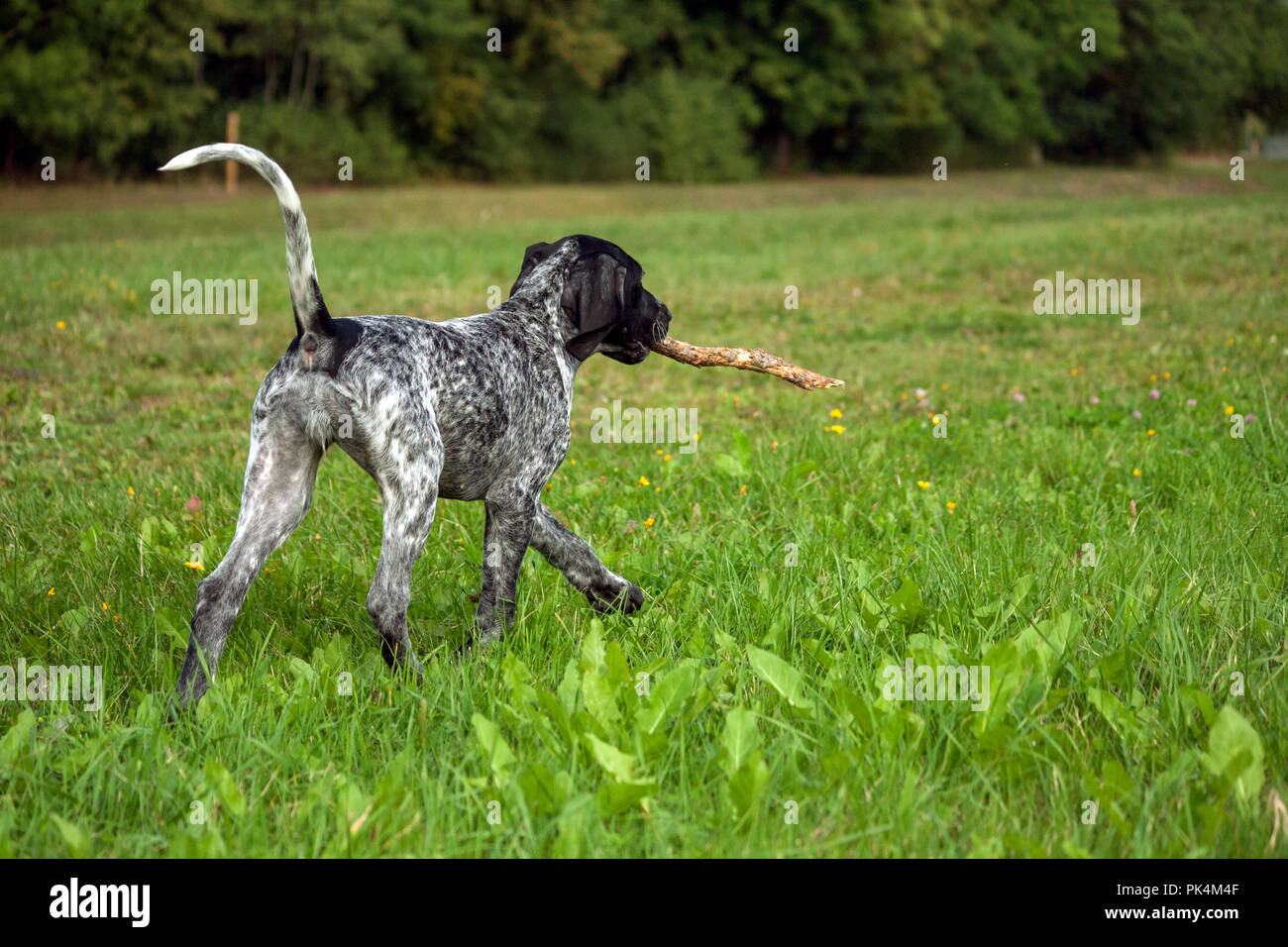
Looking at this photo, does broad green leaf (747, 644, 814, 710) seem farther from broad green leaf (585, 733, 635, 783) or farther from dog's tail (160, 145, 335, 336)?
dog's tail (160, 145, 335, 336)

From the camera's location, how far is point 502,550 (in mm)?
4008

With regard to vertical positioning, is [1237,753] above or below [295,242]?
below

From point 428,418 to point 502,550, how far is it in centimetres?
69

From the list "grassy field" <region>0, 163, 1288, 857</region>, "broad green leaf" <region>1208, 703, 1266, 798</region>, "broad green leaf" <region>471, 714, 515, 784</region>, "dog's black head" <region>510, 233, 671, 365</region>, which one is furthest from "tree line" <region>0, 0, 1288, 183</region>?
"broad green leaf" <region>471, 714, 515, 784</region>

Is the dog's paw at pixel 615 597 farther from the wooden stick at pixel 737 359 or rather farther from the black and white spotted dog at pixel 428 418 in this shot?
the wooden stick at pixel 737 359

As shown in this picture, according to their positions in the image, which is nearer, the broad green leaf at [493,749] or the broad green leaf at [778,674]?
the broad green leaf at [493,749]

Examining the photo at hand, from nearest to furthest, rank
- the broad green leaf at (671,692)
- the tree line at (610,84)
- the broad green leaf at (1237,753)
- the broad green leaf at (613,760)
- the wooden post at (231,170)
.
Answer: the broad green leaf at (1237,753)
the broad green leaf at (613,760)
the broad green leaf at (671,692)
the wooden post at (231,170)
the tree line at (610,84)

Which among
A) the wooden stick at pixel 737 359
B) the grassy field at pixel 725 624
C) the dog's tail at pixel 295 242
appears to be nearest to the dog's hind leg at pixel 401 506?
the grassy field at pixel 725 624

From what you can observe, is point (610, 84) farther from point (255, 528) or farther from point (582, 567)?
point (255, 528)

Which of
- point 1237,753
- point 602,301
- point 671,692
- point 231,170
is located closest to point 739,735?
point 671,692

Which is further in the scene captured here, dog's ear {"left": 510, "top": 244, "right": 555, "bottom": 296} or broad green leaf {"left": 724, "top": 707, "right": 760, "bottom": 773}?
dog's ear {"left": 510, "top": 244, "right": 555, "bottom": 296}

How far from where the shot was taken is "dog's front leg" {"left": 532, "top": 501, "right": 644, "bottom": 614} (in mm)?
4164

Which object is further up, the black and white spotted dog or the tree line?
the tree line

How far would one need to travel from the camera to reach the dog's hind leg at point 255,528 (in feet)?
11.0
